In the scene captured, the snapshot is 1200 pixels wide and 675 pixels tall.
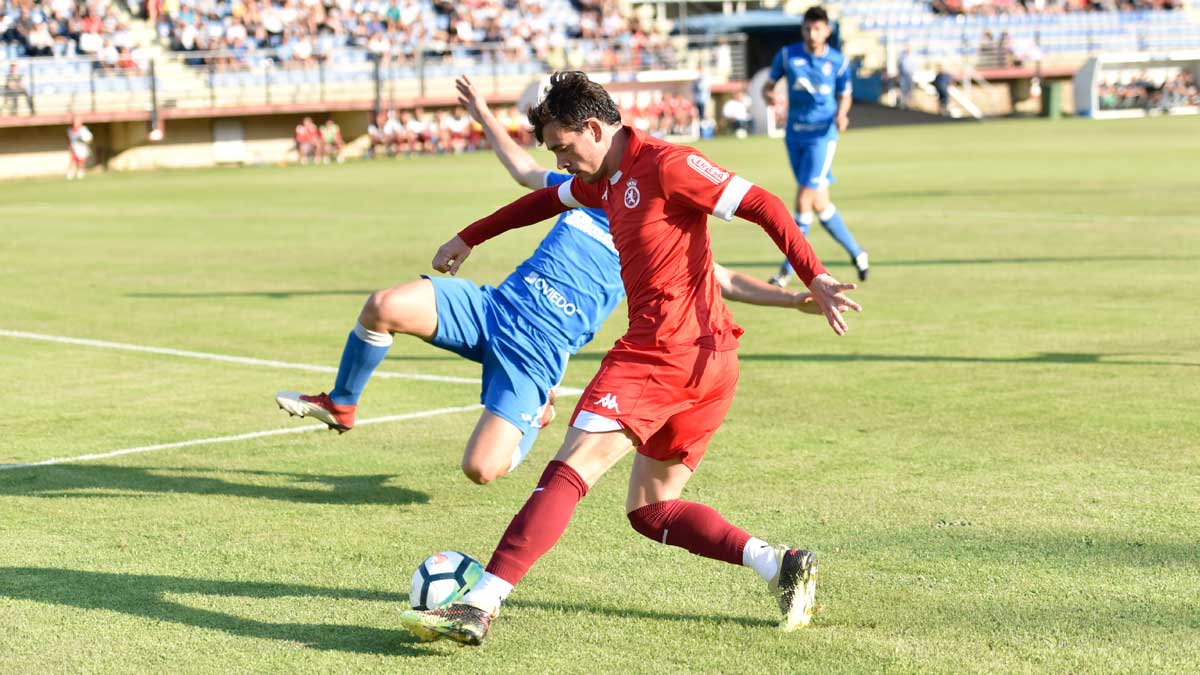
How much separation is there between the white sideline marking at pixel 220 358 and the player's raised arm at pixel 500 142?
2448mm

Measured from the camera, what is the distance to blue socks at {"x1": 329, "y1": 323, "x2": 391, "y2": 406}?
7066mm

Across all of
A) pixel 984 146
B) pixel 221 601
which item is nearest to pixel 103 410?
pixel 221 601

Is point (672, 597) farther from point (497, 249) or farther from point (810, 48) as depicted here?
point (497, 249)

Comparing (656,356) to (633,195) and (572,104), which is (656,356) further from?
(572,104)

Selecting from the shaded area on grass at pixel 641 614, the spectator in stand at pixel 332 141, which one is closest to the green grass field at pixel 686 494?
the shaded area on grass at pixel 641 614

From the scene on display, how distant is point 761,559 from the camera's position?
5141mm

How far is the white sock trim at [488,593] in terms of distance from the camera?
4.76 m

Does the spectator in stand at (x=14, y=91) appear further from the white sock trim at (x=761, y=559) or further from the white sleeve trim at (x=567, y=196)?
the white sock trim at (x=761, y=559)

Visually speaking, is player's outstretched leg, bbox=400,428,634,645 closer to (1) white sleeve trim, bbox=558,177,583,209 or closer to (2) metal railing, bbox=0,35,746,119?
(1) white sleeve trim, bbox=558,177,583,209

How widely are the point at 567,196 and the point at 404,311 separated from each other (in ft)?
4.71

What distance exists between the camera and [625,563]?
595 cm

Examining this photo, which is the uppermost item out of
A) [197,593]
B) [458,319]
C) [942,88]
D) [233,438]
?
[458,319]

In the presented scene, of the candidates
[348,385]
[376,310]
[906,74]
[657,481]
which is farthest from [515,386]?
[906,74]

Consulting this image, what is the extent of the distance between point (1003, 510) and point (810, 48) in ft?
31.9
